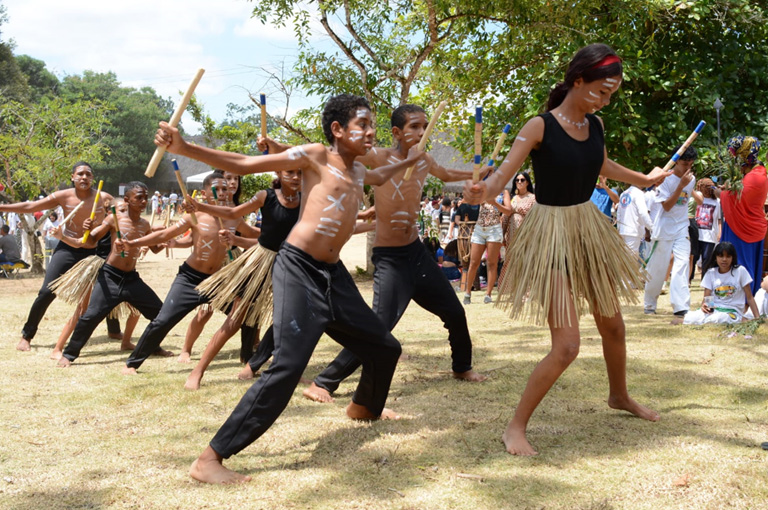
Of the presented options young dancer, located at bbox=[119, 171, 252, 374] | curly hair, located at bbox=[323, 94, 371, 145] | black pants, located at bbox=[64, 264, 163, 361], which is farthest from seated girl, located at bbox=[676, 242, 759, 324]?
black pants, located at bbox=[64, 264, 163, 361]

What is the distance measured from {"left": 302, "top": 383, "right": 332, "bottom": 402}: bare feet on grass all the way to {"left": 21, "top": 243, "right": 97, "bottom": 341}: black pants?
356cm

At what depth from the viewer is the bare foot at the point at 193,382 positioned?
516cm

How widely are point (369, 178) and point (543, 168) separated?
0.95m

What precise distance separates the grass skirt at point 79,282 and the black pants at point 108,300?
195 millimetres

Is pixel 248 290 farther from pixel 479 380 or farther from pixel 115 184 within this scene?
pixel 115 184

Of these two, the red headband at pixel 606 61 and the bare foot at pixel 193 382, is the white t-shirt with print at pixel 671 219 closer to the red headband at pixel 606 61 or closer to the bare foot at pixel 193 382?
the red headband at pixel 606 61

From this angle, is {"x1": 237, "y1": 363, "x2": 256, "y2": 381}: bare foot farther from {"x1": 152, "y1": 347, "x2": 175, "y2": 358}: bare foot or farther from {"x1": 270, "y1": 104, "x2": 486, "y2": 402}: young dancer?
{"x1": 152, "y1": 347, "x2": 175, "y2": 358}: bare foot

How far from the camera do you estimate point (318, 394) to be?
473 cm

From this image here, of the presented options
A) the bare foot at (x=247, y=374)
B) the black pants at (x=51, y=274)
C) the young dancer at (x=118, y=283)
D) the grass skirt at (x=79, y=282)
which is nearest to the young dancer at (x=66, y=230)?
the black pants at (x=51, y=274)

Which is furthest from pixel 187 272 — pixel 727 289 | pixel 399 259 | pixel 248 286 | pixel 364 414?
pixel 727 289

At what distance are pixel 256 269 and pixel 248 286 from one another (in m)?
0.14

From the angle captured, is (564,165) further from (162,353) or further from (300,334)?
(162,353)

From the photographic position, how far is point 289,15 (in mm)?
11656

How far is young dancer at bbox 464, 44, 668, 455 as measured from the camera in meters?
3.54
